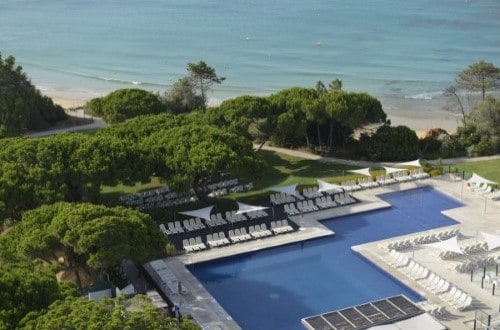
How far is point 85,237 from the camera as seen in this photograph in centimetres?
2094

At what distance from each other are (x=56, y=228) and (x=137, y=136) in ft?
40.1

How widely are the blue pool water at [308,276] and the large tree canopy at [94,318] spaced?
21.7 ft

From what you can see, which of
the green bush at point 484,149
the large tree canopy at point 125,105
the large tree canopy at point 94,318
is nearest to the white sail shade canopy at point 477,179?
the green bush at point 484,149

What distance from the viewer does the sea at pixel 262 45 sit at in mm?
68000

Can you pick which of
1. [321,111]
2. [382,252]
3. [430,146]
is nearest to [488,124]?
[430,146]

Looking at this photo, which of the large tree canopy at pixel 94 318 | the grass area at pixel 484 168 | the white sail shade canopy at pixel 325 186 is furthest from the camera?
the grass area at pixel 484 168

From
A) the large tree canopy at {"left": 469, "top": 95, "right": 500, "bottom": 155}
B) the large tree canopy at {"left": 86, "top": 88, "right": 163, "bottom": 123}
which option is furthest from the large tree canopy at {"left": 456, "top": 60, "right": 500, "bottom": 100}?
the large tree canopy at {"left": 86, "top": 88, "right": 163, "bottom": 123}

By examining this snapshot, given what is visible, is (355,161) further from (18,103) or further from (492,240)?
(18,103)

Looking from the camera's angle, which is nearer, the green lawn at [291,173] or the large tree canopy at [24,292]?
the large tree canopy at [24,292]

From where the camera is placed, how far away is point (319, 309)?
74.5 ft

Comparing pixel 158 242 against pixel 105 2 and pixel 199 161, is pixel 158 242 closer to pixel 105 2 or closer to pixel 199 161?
pixel 199 161

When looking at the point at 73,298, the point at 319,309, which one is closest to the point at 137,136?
the point at 319,309

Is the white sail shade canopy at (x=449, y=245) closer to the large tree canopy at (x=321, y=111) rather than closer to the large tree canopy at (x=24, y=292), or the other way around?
the large tree canopy at (x=24, y=292)

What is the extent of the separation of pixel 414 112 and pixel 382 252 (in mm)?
33269
